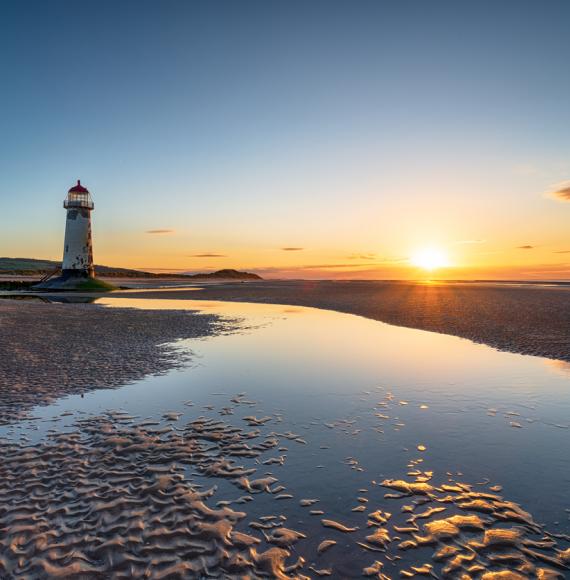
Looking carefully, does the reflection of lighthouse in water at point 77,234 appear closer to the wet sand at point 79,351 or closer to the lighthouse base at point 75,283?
the lighthouse base at point 75,283

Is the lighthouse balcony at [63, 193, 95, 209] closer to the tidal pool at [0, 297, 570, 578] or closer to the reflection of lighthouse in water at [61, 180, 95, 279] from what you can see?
the reflection of lighthouse in water at [61, 180, 95, 279]

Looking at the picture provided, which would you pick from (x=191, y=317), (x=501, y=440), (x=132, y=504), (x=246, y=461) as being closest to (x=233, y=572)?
(x=132, y=504)

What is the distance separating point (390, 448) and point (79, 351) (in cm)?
1297

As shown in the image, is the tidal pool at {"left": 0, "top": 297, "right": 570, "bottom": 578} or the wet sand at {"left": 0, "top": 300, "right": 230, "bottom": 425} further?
the wet sand at {"left": 0, "top": 300, "right": 230, "bottom": 425}

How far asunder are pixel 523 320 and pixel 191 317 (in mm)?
21120

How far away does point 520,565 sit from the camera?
4.45 m

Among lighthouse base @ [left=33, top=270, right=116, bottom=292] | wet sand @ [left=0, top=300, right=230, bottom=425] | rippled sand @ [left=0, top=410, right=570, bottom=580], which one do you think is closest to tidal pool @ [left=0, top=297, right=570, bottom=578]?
rippled sand @ [left=0, top=410, right=570, bottom=580]

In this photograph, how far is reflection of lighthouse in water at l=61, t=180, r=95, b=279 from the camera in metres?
55.7

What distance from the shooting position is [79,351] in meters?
16.0

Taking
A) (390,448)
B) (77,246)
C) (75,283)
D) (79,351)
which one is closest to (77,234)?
(77,246)

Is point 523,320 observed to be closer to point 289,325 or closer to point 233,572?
point 289,325

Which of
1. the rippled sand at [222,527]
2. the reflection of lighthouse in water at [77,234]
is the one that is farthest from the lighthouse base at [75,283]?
the rippled sand at [222,527]

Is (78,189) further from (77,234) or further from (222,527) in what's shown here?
(222,527)

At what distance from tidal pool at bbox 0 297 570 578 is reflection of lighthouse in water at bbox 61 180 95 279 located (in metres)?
47.7
